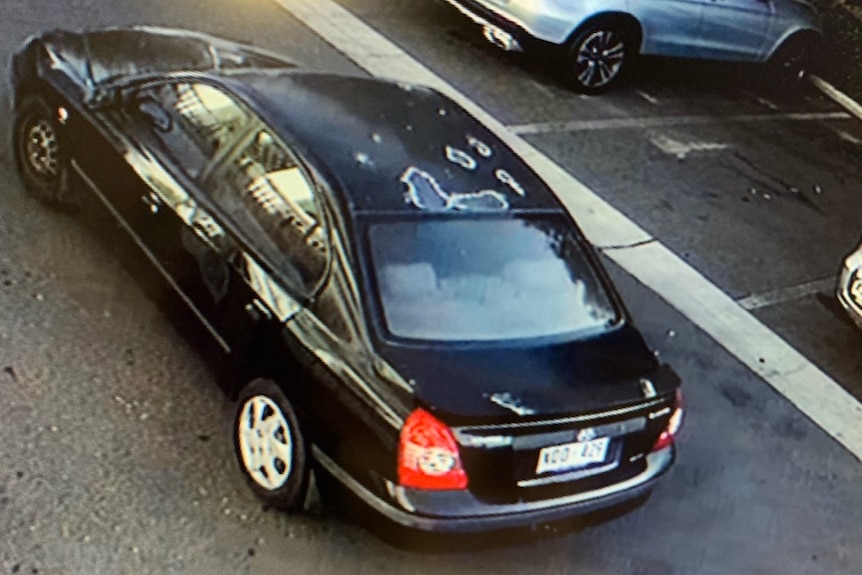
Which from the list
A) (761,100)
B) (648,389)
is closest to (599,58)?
(761,100)

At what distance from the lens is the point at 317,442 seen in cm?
468

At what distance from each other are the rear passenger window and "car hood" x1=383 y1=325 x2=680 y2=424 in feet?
2.01

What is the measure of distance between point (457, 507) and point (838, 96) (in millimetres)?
10496

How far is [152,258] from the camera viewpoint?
571 cm

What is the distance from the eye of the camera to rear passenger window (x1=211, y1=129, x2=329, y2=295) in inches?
194

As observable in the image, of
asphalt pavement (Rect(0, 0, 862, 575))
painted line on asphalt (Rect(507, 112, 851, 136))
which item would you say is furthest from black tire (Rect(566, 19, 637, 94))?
asphalt pavement (Rect(0, 0, 862, 575))

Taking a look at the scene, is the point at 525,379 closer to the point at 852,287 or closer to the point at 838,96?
the point at 852,287

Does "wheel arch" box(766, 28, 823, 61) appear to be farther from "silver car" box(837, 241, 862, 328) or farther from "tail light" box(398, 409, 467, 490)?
"tail light" box(398, 409, 467, 490)

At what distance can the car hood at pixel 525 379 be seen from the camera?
14.7ft

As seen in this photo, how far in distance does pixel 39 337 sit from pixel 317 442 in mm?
1875

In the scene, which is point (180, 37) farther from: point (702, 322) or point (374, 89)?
point (702, 322)

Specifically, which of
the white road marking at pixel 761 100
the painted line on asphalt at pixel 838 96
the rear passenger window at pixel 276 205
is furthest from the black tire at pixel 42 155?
the painted line on asphalt at pixel 838 96

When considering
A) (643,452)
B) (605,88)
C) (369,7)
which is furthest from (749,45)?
(643,452)

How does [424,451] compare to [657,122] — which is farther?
[657,122]
